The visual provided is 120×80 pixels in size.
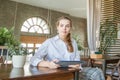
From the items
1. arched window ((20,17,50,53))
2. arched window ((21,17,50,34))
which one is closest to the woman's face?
arched window ((20,17,50,53))

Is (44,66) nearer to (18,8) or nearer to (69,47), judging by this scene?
(69,47)

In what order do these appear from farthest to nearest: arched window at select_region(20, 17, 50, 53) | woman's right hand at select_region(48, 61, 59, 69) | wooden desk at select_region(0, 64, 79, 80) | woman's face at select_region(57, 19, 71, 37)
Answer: arched window at select_region(20, 17, 50, 53)
woman's face at select_region(57, 19, 71, 37)
woman's right hand at select_region(48, 61, 59, 69)
wooden desk at select_region(0, 64, 79, 80)

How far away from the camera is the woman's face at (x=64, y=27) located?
1.77 meters

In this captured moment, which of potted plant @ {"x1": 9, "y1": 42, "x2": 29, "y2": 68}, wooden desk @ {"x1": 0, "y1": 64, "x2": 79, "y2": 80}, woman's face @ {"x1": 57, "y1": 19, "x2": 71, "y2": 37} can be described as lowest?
wooden desk @ {"x1": 0, "y1": 64, "x2": 79, "y2": 80}

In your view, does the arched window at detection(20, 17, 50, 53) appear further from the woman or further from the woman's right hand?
the woman's right hand

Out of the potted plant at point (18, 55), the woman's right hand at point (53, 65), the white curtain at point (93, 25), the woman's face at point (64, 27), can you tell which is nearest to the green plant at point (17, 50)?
the potted plant at point (18, 55)

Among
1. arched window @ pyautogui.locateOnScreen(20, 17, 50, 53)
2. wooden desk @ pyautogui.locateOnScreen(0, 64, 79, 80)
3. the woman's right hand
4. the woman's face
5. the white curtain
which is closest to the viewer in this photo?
wooden desk @ pyautogui.locateOnScreen(0, 64, 79, 80)

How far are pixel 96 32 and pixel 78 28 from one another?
8.49m

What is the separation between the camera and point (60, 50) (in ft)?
5.72

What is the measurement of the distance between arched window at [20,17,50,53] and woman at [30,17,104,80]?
8.58 meters

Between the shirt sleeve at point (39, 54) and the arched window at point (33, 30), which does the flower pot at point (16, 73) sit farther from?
the arched window at point (33, 30)

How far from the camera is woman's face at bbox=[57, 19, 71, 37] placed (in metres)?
1.77

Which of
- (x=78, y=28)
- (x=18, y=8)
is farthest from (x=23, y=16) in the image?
(x=78, y=28)

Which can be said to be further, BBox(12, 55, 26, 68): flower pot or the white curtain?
the white curtain
